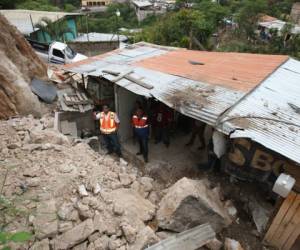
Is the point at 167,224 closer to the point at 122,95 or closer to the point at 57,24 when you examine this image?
the point at 122,95

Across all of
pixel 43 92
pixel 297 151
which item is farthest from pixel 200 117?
pixel 43 92

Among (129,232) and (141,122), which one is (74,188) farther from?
(141,122)

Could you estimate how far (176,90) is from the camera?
6348mm

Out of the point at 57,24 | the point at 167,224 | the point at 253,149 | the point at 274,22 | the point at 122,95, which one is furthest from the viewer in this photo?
the point at 274,22

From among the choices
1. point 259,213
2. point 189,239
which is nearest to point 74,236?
point 189,239

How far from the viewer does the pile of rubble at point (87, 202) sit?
419 centimetres

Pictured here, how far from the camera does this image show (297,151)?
4.31 meters

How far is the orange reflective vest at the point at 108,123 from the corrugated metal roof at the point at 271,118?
10.4 feet

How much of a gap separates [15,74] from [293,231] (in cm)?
775

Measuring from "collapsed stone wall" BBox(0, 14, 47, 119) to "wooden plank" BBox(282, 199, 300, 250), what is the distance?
6869mm

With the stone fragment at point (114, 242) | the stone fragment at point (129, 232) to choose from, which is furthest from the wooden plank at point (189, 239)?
the stone fragment at point (114, 242)

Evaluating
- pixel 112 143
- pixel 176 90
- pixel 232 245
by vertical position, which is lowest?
pixel 112 143

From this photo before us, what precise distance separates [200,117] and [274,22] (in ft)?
84.4

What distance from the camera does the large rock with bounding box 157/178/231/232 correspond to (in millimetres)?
4711
